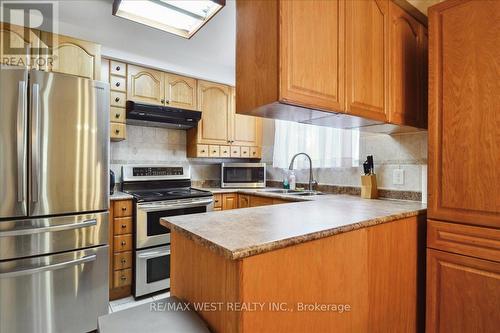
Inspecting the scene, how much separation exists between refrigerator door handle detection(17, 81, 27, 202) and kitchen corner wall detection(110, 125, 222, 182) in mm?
1135

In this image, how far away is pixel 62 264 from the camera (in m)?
1.76

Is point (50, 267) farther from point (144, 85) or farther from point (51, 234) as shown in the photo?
→ point (144, 85)

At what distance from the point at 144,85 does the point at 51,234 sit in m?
1.60

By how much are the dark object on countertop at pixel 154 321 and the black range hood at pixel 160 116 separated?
203cm

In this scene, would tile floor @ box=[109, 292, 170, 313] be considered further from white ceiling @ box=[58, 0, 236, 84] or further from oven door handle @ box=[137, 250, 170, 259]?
white ceiling @ box=[58, 0, 236, 84]

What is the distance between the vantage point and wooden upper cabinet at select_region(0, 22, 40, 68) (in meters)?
1.86

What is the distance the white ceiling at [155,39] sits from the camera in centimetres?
211

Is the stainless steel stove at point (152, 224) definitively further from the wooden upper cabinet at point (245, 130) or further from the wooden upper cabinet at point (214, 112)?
the wooden upper cabinet at point (245, 130)

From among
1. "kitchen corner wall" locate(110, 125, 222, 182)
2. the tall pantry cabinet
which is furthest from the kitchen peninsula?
"kitchen corner wall" locate(110, 125, 222, 182)

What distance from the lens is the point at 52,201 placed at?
1.72 m

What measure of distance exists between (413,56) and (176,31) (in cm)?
176

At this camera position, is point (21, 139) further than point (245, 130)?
No

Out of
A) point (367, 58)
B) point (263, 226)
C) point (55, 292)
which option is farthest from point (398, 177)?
point (55, 292)

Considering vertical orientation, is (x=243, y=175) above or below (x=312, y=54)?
below
